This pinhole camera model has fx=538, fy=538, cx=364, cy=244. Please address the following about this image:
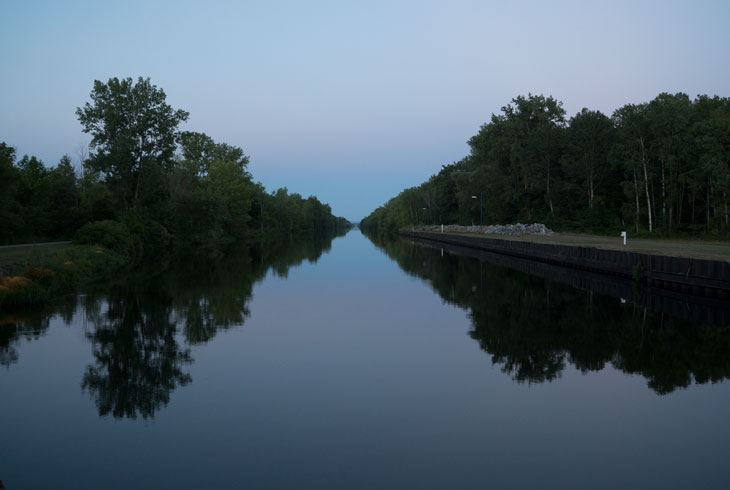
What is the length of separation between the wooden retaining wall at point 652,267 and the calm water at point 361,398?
16.5 feet

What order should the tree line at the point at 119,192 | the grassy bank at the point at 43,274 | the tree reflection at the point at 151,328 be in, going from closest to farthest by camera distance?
the tree reflection at the point at 151,328 < the grassy bank at the point at 43,274 < the tree line at the point at 119,192

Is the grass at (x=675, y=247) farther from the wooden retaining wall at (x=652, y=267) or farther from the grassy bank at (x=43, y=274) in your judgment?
the grassy bank at (x=43, y=274)

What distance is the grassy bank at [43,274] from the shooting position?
20.3m

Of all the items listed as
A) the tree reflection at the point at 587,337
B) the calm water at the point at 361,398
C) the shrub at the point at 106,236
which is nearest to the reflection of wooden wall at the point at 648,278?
the tree reflection at the point at 587,337

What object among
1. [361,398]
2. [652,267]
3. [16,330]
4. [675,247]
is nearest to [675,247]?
[675,247]

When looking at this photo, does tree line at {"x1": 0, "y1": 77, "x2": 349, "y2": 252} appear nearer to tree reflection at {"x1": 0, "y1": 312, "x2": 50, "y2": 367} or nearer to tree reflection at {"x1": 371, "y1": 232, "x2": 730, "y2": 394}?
tree reflection at {"x1": 0, "y1": 312, "x2": 50, "y2": 367}

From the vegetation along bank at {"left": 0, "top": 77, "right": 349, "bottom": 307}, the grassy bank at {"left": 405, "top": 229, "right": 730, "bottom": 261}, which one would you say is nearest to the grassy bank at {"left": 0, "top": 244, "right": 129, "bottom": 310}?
the vegetation along bank at {"left": 0, "top": 77, "right": 349, "bottom": 307}

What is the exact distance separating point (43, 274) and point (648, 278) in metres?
28.3

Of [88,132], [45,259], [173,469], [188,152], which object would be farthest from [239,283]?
[188,152]

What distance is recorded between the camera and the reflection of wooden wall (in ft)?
67.8

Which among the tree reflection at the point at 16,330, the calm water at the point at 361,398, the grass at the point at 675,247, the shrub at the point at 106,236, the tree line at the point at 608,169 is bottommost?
the calm water at the point at 361,398

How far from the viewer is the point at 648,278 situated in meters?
27.0

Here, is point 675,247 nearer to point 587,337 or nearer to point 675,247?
point 675,247

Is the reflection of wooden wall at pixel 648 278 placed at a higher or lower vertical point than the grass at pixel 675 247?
lower
